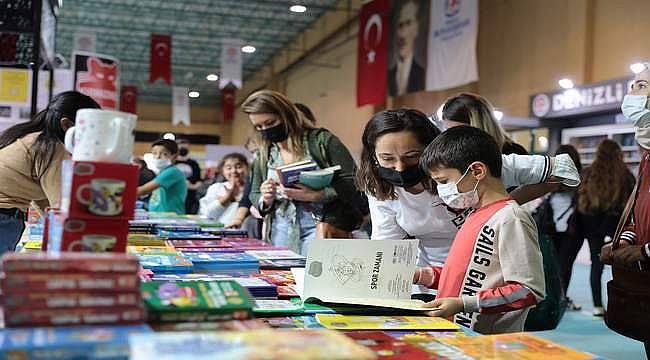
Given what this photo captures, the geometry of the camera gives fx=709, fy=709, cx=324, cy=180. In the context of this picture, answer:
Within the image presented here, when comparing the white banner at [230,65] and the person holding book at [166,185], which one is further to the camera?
the white banner at [230,65]

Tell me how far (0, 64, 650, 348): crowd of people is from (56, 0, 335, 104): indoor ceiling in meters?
11.3

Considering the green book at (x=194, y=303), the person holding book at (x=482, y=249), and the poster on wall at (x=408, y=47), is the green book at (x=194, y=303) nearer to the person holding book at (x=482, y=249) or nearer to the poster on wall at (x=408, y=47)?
the person holding book at (x=482, y=249)

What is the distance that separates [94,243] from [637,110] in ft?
7.82

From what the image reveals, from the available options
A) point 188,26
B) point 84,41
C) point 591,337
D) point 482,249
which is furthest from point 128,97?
point 482,249

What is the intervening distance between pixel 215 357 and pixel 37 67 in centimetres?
534

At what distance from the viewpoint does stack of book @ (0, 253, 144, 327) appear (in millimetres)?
959

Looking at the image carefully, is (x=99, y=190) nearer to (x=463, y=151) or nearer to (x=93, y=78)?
(x=463, y=151)

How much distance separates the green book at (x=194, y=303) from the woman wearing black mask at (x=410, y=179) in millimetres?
1157

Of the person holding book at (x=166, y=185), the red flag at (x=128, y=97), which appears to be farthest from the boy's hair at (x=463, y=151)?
the red flag at (x=128, y=97)

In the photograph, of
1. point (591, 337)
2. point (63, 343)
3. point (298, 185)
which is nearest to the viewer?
point (63, 343)

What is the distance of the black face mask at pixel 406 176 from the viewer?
221 cm

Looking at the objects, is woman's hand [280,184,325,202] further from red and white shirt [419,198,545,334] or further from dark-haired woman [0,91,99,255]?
red and white shirt [419,198,545,334]

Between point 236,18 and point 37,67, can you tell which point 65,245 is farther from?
point 236,18

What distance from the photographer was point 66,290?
972 millimetres
